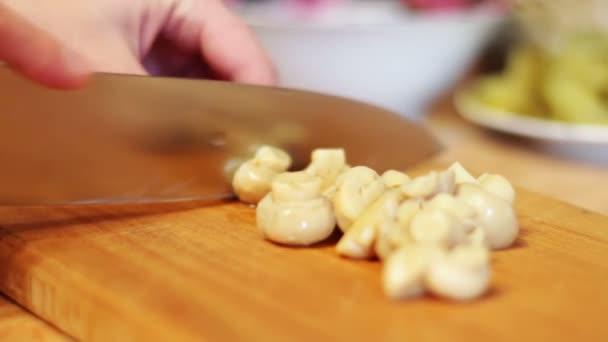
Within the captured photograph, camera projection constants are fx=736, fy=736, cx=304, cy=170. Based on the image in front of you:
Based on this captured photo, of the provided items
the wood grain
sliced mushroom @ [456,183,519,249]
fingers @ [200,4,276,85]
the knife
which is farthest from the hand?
sliced mushroom @ [456,183,519,249]

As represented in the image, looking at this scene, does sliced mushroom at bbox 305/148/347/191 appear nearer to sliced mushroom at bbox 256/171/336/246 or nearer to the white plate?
sliced mushroom at bbox 256/171/336/246

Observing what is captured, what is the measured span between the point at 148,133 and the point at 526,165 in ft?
2.71

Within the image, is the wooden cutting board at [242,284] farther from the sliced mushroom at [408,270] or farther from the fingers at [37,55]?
the fingers at [37,55]

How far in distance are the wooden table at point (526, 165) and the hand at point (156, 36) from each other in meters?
0.50

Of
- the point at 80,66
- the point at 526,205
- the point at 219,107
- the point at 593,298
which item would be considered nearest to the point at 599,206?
the point at 526,205

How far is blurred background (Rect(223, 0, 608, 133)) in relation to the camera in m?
1.49

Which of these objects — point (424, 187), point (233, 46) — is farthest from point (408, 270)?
point (233, 46)

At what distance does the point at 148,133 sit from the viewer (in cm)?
89

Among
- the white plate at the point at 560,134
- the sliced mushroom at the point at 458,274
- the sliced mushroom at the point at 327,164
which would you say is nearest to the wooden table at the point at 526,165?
the white plate at the point at 560,134

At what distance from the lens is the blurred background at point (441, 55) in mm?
1494

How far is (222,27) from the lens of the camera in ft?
3.68

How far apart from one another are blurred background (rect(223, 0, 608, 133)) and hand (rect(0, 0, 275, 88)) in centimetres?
31

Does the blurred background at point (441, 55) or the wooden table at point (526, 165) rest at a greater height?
the blurred background at point (441, 55)

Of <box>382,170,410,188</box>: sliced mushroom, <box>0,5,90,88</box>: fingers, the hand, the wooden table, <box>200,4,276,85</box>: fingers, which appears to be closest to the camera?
<box>0,5,90,88</box>: fingers
